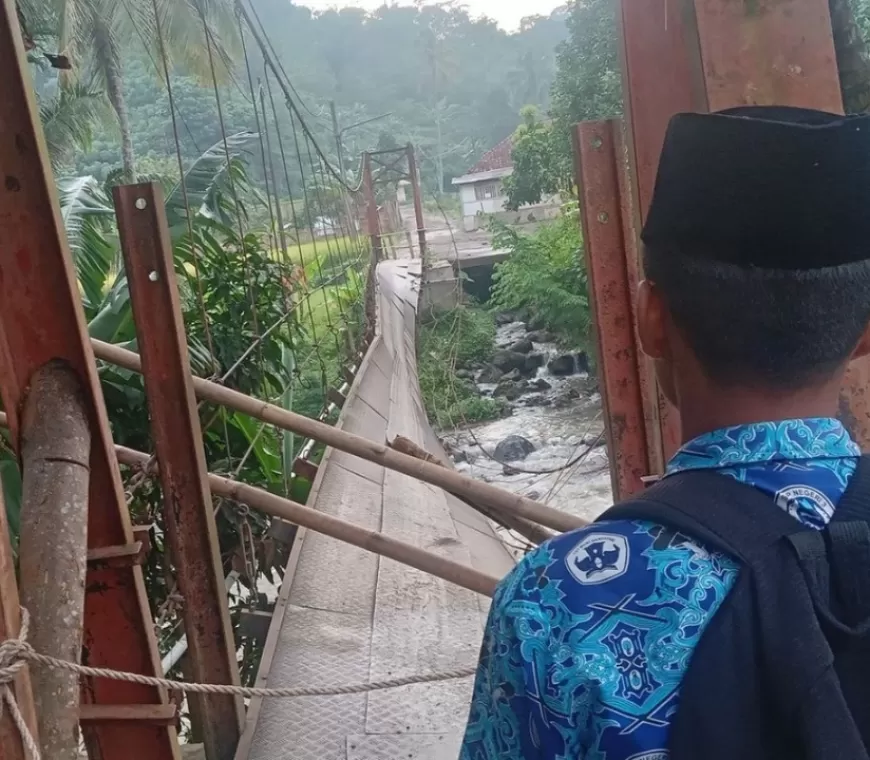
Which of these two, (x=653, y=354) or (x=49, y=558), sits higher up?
(x=653, y=354)

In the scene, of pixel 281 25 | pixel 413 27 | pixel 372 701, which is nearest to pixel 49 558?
pixel 372 701

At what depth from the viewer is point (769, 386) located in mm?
762

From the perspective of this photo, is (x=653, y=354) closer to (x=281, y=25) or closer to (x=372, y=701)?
(x=372, y=701)

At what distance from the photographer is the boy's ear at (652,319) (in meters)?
0.81

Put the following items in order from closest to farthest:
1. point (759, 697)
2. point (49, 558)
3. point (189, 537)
A: 1. point (759, 697)
2. point (49, 558)
3. point (189, 537)

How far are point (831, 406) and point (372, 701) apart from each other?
8.12 ft

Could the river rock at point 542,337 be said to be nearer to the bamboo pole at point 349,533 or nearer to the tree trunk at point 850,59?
the bamboo pole at point 349,533

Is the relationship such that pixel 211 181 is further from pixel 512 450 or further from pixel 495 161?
pixel 495 161

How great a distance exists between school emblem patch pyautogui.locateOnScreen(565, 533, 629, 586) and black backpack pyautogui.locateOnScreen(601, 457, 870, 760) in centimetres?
6

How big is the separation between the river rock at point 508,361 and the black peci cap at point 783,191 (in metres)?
19.4

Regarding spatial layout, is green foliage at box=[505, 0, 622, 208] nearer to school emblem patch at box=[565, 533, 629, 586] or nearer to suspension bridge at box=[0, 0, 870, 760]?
suspension bridge at box=[0, 0, 870, 760]

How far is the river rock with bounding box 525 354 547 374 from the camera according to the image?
20.2m

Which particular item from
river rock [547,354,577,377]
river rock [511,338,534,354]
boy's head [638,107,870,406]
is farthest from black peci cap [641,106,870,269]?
river rock [511,338,534,354]

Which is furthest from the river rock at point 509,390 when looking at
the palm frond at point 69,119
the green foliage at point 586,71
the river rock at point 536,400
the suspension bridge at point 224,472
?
the suspension bridge at point 224,472
